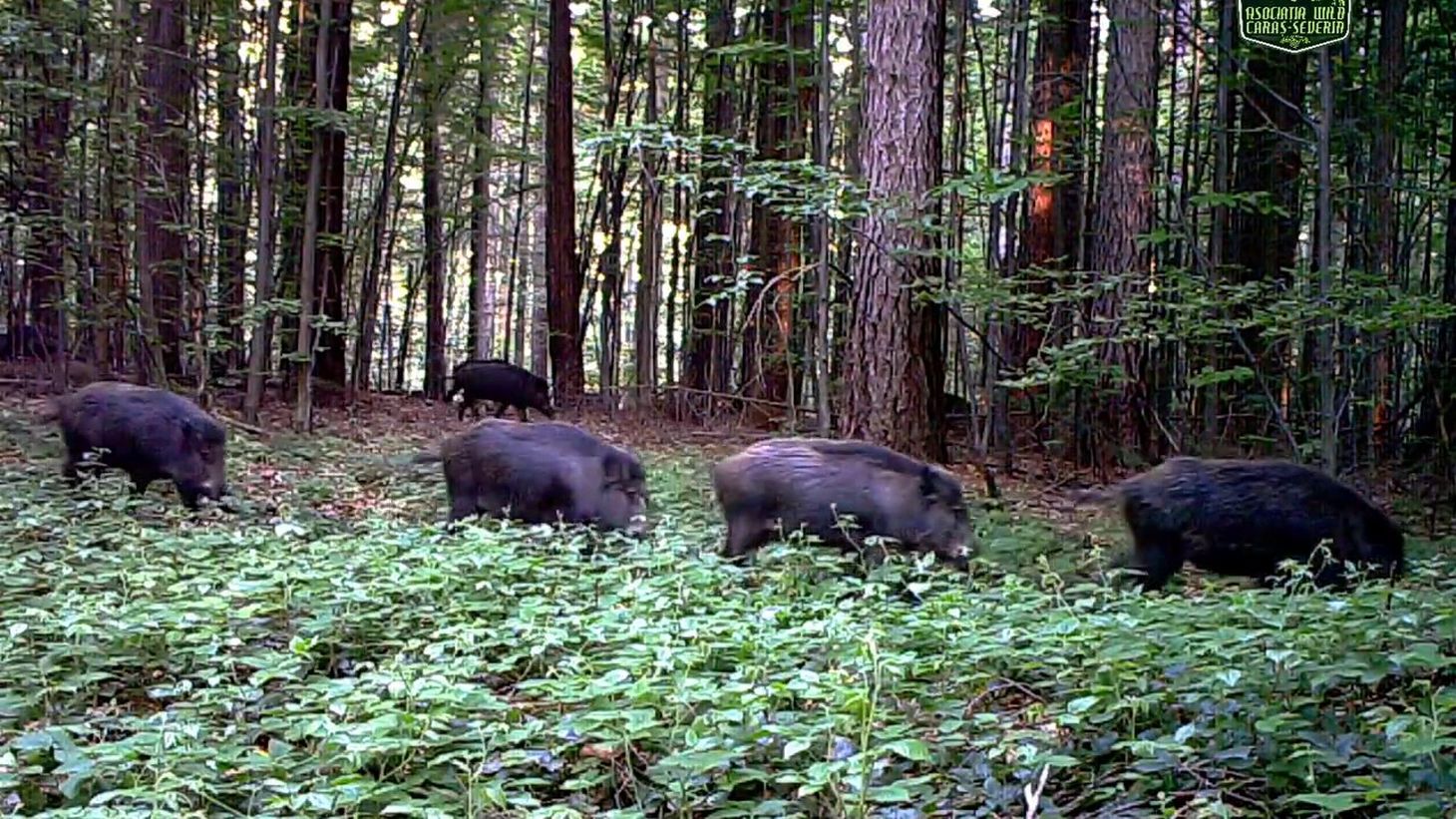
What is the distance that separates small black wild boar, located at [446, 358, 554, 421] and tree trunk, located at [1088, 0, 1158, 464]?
30.6ft

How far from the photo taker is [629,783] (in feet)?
11.3

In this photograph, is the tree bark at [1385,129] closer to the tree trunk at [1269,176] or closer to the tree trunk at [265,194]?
the tree trunk at [1269,176]

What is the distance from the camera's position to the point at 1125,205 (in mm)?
11023

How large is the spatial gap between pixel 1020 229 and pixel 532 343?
20.4m

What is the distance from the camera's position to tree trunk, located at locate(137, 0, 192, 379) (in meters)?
11.9

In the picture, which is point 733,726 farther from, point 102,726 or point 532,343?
point 532,343

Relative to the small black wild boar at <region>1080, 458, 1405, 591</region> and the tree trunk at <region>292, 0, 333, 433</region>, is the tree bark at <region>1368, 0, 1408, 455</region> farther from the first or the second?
the tree trunk at <region>292, 0, 333, 433</region>

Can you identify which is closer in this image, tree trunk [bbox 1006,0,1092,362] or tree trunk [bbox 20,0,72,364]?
tree trunk [bbox 20,0,72,364]

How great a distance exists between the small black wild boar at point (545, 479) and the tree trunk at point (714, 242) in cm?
987

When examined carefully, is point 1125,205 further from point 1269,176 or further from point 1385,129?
point 1269,176

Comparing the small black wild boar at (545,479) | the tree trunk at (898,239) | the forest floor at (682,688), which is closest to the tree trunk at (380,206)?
the small black wild boar at (545,479)

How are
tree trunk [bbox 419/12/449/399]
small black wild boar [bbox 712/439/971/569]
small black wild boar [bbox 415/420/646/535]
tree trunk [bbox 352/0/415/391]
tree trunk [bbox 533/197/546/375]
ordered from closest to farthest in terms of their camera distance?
1. small black wild boar [bbox 712/439/971/569]
2. small black wild boar [bbox 415/420/646/535]
3. tree trunk [bbox 352/0/415/391]
4. tree trunk [bbox 419/12/449/399]
5. tree trunk [bbox 533/197/546/375]

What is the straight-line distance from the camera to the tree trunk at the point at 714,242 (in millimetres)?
18094

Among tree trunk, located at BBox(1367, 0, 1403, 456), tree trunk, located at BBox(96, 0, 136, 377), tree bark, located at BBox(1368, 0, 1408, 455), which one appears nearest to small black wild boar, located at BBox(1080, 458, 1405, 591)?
tree bark, located at BBox(1368, 0, 1408, 455)
